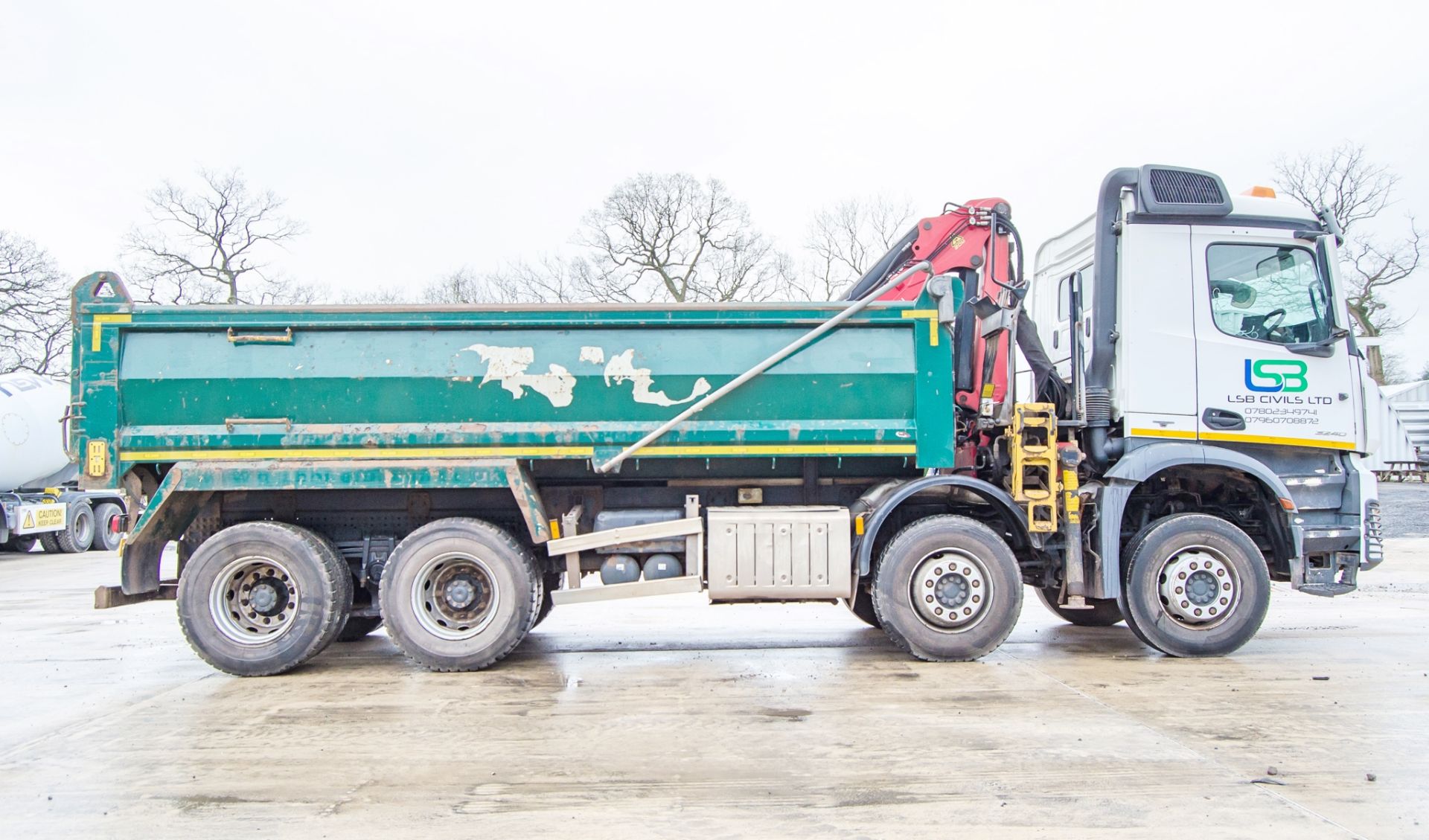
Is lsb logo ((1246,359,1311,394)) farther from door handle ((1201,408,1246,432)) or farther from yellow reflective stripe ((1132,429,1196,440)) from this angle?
yellow reflective stripe ((1132,429,1196,440))

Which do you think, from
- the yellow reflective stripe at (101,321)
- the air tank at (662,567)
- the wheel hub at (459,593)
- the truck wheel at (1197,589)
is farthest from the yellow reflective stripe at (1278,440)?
the yellow reflective stripe at (101,321)

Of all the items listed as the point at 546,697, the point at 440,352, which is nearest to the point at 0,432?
the point at 440,352

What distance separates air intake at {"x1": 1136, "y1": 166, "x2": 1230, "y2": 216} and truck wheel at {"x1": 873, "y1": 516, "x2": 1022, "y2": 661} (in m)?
2.75

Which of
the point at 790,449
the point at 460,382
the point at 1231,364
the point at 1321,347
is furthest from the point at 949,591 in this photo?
the point at 460,382

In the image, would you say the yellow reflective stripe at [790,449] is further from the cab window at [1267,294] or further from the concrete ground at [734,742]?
the cab window at [1267,294]

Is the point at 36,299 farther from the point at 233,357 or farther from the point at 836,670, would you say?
the point at 836,670

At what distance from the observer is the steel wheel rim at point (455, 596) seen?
675 centimetres

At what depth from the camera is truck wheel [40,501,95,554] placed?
19.9 m

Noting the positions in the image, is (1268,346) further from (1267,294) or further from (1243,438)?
(1243,438)

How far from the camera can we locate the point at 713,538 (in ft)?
22.7

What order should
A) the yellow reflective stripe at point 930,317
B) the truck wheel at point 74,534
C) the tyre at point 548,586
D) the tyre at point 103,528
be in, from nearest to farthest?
the yellow reflective stripe at point 930,317, the tyre at point 548,586, the truck wheel at point 74,534, the tyre at point 103,528

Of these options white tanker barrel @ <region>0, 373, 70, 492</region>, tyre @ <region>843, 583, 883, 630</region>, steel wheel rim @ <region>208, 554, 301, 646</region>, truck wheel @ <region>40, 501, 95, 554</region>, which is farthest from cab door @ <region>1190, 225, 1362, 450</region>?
truck wheel @ <region>40, 501, 95, 554</region>

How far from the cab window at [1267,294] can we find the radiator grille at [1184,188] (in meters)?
0.38

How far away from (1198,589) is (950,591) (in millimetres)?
1866
